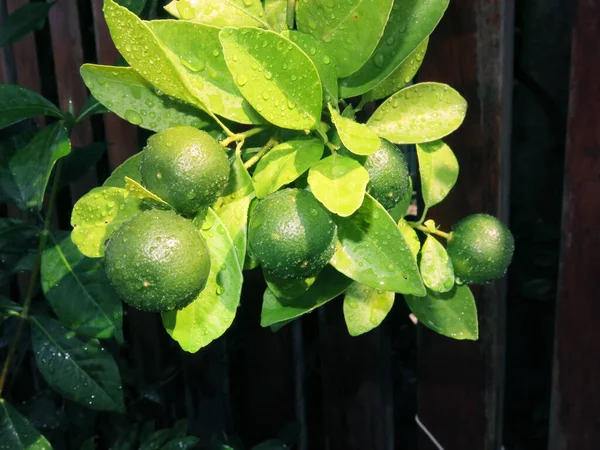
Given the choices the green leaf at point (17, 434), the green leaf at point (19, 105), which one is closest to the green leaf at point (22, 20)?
the green leaf at point (19, 105)

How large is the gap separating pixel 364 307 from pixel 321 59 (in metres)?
0.28

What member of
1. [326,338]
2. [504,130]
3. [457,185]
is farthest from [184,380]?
[504,130]

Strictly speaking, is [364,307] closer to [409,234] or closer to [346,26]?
[409,234]

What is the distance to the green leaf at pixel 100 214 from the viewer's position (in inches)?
20.9

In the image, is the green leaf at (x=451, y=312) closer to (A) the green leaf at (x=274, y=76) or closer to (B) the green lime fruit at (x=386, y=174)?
(B) the green lime fruit at (x=386, y=174)

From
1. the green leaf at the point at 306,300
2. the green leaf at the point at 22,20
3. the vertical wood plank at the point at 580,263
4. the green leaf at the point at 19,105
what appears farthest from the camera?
the green leaf at the point at 22,20

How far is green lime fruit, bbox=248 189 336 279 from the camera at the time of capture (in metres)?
0.48

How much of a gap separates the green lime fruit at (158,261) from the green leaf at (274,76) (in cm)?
13

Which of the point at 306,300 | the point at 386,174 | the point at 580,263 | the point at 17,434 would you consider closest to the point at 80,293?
the point at 17,434

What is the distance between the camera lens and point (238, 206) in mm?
509

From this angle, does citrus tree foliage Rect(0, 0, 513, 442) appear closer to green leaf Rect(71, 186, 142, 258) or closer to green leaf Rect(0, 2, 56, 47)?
green leaf Rect(71, 186, 142, 258)

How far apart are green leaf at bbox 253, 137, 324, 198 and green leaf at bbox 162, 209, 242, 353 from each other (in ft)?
0.18

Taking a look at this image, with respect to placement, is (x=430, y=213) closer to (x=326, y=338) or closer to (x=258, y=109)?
(x=326, y=338)

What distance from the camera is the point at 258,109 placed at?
19.1 inches
